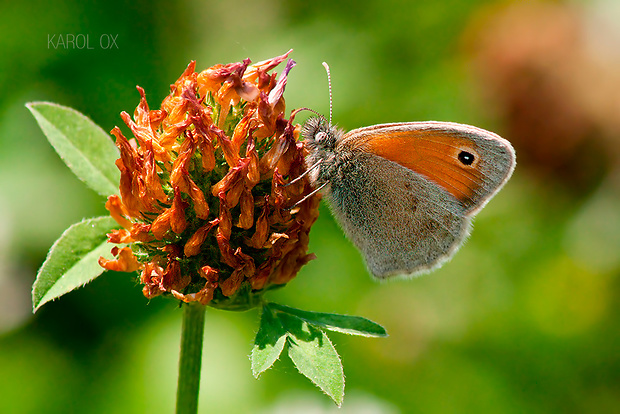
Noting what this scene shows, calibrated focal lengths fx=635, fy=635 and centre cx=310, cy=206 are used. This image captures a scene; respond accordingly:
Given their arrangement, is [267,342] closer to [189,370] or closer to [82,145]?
[189,370]

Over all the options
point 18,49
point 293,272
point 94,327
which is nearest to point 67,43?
point 18,49

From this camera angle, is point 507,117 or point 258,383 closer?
point 258,383

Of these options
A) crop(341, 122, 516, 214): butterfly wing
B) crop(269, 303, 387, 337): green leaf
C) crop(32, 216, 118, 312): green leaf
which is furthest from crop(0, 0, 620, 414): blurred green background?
crop(32, 216, 118, 312): green leaf

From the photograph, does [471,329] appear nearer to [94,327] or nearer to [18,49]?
[94,327]

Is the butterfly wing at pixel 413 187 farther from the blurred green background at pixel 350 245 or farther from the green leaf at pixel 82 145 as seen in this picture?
the blurred green background at pixel 350 245

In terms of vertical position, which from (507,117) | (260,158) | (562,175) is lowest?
(562,175)

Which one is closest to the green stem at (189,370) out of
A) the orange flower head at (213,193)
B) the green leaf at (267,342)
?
the orange flower head at (213,193)
